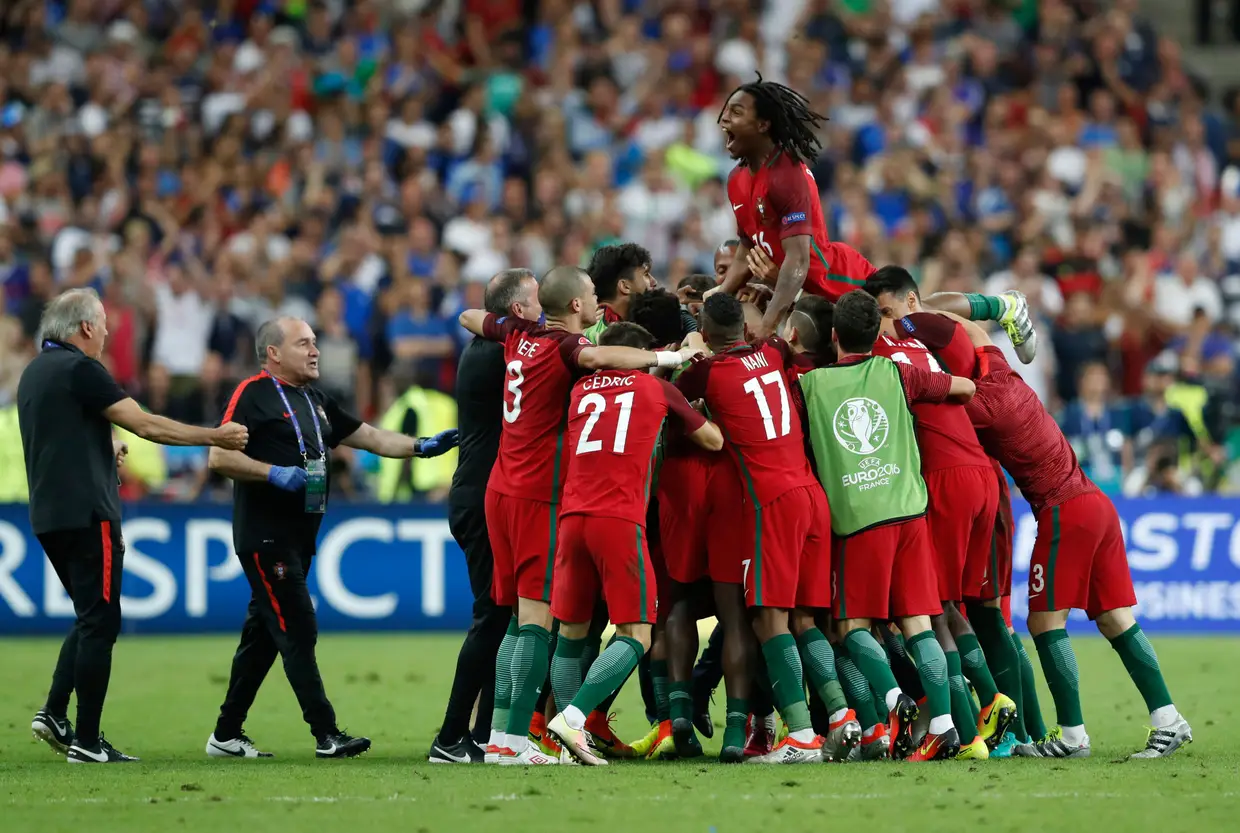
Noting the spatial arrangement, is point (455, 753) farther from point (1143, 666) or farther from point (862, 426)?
point (1143, 666)

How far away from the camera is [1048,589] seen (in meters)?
9.56

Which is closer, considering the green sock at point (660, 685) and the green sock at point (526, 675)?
the green sock at point (526, 675)

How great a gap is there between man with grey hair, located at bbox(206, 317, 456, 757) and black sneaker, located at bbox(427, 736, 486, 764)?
46 cm

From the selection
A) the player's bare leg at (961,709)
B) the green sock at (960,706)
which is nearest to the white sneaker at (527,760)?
the player's bare leg at (961,709)

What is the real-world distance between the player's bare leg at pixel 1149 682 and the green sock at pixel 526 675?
9.32 feet

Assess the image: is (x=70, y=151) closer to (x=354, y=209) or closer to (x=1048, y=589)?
(x=354, y=209)

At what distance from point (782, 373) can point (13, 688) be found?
6.62 m

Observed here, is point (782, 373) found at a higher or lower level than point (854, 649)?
higher

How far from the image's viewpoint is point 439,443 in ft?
33.8

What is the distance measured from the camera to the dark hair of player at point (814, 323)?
9938mm

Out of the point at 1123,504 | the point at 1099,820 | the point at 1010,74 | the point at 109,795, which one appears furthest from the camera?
the point at 1010,74

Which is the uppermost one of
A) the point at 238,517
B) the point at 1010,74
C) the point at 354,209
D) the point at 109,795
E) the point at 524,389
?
the point at 1010,74

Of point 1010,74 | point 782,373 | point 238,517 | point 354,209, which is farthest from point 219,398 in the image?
point 1010,74

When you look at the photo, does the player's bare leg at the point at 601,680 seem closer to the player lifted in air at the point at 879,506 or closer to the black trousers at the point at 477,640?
the black trousers at the point at 477,640
